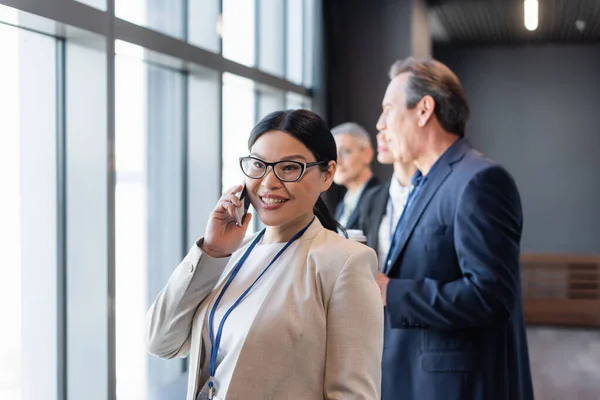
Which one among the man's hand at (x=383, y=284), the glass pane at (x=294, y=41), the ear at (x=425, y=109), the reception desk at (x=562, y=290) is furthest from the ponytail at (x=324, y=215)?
the reception desk at (x=562, y=290)

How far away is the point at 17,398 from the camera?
8.15 ft

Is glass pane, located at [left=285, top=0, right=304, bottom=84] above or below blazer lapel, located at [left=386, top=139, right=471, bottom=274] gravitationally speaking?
above

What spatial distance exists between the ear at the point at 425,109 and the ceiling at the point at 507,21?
6006mm

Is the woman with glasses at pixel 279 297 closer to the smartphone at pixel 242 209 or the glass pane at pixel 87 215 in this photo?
the smartphone at pixel 242 209

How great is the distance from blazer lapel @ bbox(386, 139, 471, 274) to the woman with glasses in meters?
0.71

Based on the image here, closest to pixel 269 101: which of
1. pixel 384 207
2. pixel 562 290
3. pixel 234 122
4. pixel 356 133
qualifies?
pixel 234 122

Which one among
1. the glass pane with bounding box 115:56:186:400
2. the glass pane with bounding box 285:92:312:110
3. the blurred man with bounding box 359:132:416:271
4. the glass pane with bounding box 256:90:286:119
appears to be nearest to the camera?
the blurred man with bounding box 359:132:416:271

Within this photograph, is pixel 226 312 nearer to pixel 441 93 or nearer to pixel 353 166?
pixel 441 93

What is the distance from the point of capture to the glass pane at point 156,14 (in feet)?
9.77

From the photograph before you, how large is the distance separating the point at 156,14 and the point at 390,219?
1450 millimetres

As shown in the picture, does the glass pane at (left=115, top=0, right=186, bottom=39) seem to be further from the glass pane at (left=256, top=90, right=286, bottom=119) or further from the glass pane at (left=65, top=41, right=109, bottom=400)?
the glass pane at (left=256, top=90, right=286, bottom=119)

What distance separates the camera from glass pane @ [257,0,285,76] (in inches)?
202

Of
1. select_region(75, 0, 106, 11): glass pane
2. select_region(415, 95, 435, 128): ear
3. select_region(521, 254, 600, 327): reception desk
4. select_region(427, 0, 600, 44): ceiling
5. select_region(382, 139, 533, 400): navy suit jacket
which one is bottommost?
select_region(521, 254, 600, 327): reception desk

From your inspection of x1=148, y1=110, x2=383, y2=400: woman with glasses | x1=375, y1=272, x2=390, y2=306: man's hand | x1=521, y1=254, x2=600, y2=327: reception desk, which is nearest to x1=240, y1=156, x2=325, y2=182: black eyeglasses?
x1=148, y1=110, x2=383, y2=400: woman with glasses
